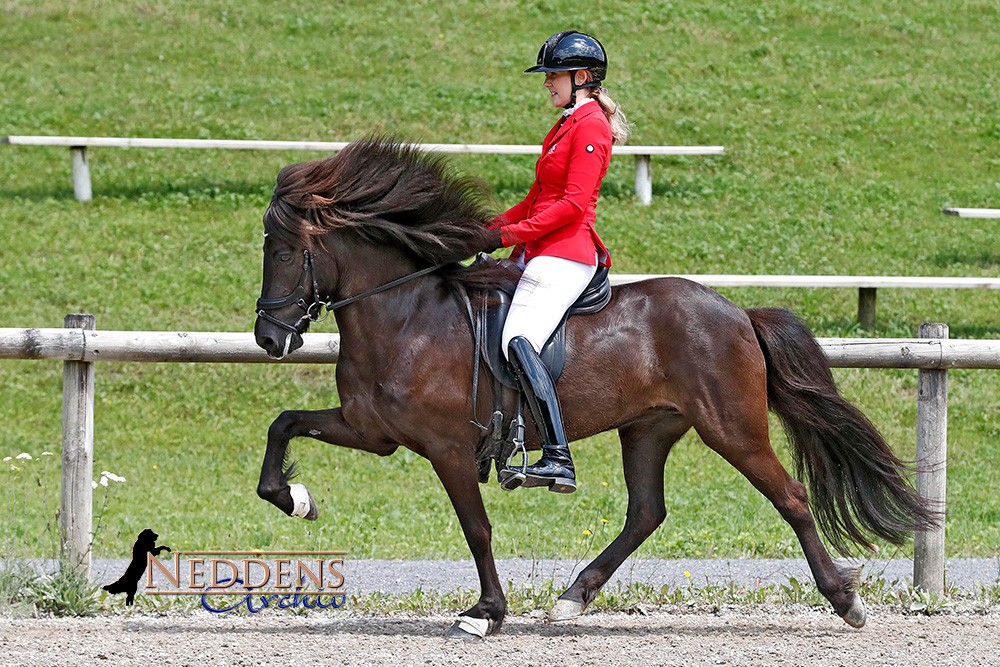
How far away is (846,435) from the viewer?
548 cm

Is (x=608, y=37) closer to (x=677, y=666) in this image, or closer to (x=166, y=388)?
(x=166, y=388)

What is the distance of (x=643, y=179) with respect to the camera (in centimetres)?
1467

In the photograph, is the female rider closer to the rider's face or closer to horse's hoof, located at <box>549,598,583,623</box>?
the rider's face

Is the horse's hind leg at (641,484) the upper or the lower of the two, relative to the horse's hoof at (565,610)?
upper

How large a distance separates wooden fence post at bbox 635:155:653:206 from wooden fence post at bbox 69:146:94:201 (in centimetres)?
695

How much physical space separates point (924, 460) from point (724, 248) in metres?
7.67

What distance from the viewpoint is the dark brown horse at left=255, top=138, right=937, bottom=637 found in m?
5.00

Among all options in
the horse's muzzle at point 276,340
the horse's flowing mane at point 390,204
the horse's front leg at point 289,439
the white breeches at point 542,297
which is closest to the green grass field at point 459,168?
the horse's flowing mane at point 390,204

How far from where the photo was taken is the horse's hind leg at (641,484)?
5.54 metres

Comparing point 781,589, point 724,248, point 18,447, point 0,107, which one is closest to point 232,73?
point 0,107

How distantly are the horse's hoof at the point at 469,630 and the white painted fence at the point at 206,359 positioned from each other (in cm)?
144

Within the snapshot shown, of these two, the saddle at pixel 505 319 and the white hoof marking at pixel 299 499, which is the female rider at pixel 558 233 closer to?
the saddle at pixel 505 319

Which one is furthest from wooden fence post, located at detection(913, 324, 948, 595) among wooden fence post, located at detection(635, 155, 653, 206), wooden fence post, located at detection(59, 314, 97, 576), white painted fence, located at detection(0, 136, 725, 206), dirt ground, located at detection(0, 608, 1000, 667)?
wooden fence post, located at detection(635, 155, 653, 206)

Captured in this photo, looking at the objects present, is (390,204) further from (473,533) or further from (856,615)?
(856,615)
